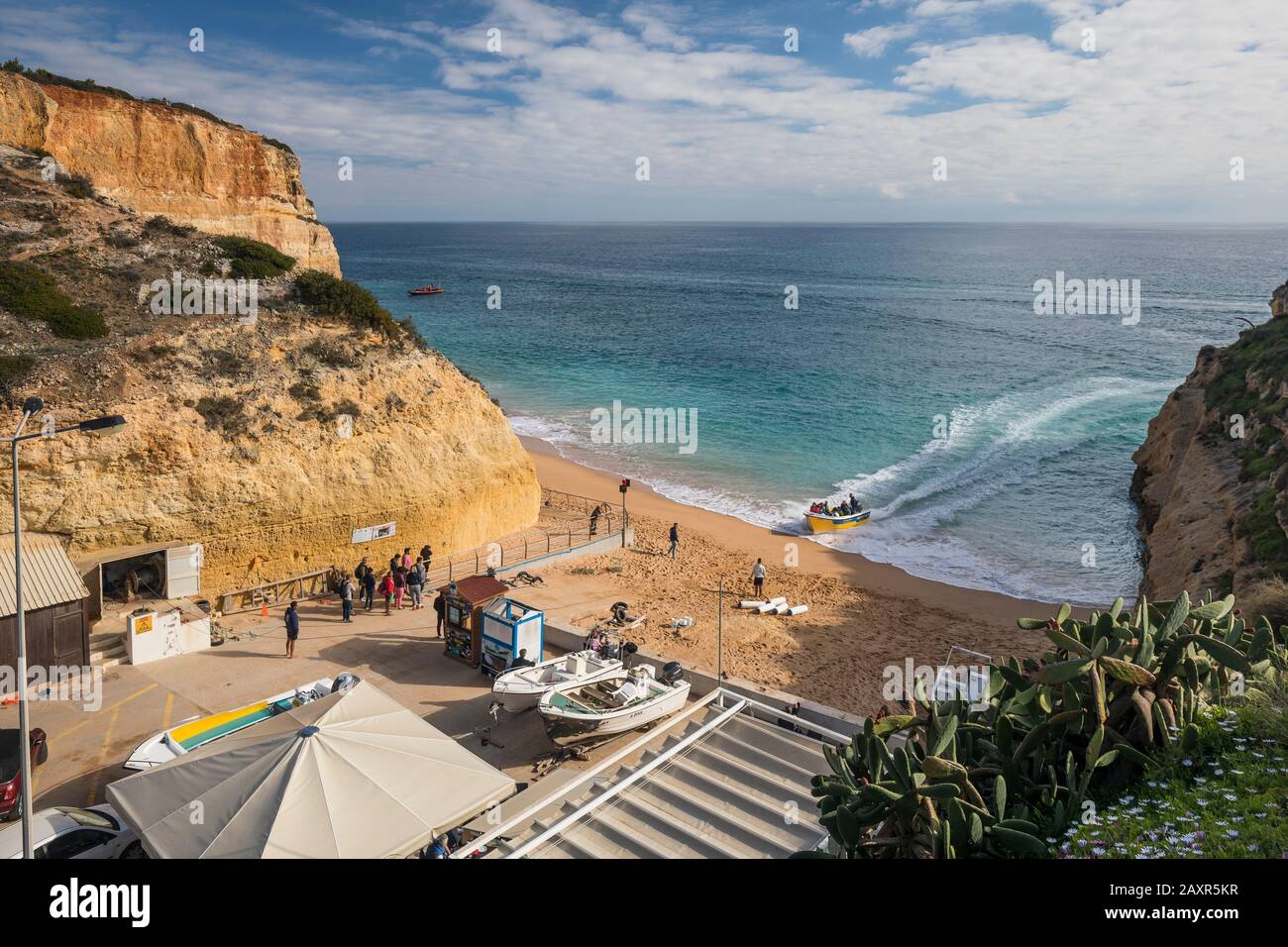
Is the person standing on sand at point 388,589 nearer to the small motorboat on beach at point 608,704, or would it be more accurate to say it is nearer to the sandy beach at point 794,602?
the sandy beach at point 794,602

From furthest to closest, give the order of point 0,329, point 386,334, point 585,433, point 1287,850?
point 585,433
point 386,334
point 0,329
point 1287,850

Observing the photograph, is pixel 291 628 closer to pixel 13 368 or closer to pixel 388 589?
pixel 388 589

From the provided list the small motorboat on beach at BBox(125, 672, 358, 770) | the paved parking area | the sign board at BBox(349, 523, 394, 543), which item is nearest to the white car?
the small motorboat on beach at BBox(125, 672, 358, 770)

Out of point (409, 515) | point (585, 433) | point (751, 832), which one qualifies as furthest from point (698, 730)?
point (585, 433)

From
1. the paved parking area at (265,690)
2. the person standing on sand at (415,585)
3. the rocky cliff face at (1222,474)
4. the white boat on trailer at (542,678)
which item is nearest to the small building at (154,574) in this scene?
the paved parking area at (265,690)
